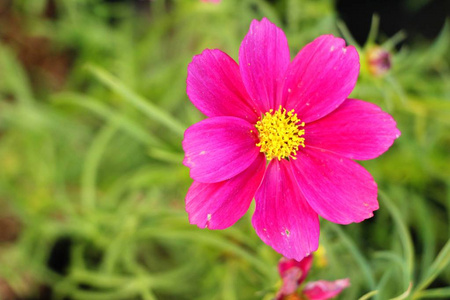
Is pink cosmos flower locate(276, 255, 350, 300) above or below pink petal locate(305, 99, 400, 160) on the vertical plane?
below

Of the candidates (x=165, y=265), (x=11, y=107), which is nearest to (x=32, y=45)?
(x=11, y=107)

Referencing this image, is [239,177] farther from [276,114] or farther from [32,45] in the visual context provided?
[32,45]

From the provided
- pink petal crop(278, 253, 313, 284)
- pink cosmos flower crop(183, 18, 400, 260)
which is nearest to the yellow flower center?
pink cosmos flower crop(183, 18, 400, 260)

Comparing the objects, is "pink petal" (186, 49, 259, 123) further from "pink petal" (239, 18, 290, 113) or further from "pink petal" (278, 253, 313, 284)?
"pink petal" (278, 253, 313, 284)

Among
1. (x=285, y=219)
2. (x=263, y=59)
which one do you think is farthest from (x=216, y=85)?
(x=285, y=219)

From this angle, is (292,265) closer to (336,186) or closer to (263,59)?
(336,186)

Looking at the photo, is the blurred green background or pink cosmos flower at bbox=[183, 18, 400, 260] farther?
the blurred green background
